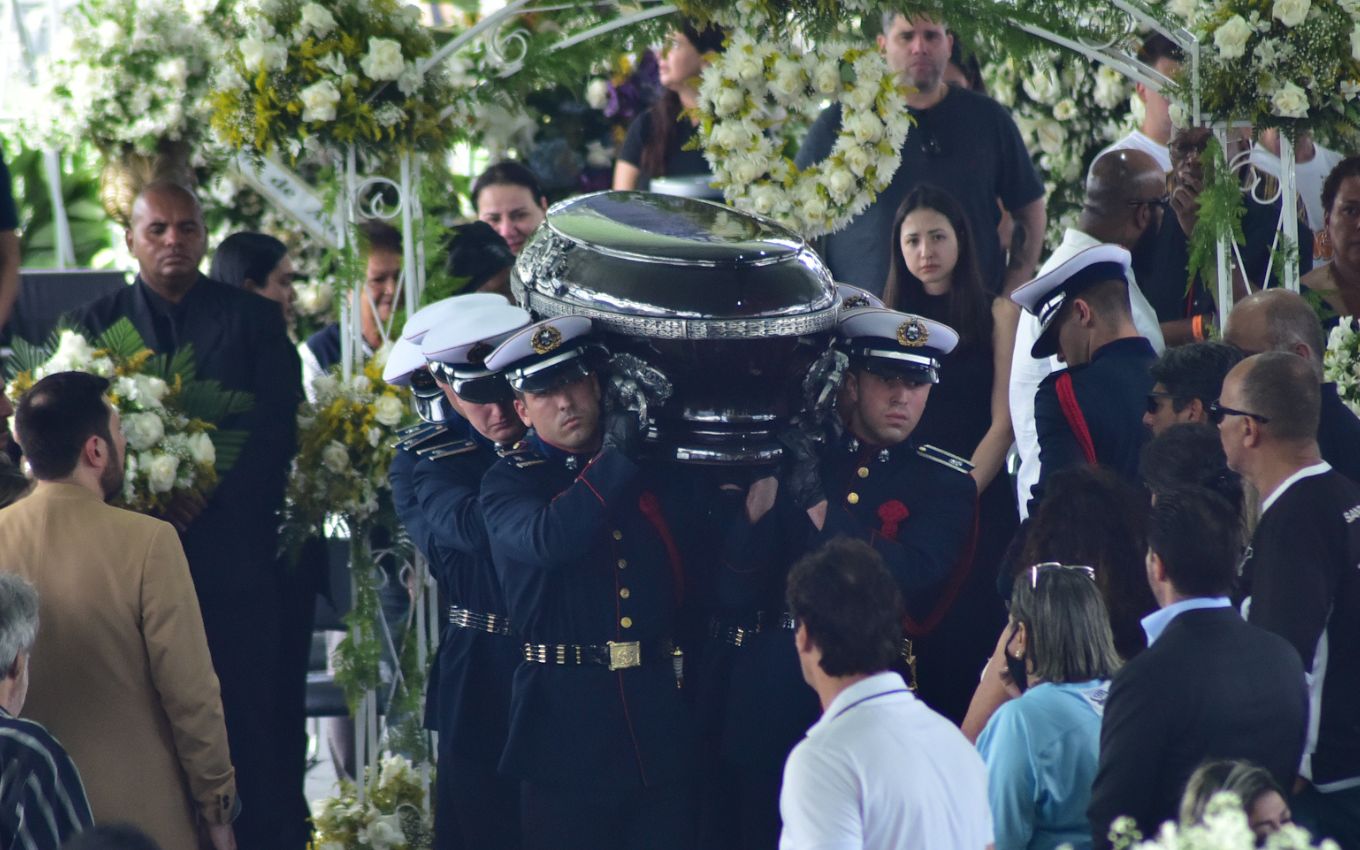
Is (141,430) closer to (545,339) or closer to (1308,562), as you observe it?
(545,339)

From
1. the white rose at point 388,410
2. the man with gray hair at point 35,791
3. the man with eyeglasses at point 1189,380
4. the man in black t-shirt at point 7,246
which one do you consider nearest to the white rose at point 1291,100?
the man with eyeglasses at point 1189,380

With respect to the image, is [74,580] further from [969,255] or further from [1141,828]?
[969,255]

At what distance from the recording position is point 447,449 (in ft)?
16.2

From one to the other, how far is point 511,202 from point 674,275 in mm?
2732

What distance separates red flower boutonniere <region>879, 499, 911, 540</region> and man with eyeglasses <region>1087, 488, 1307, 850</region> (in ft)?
3.68

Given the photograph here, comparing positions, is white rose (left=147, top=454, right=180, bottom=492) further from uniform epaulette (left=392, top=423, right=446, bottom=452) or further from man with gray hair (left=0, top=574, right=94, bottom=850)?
man with gray hair (left=0, top=574, right=94, bottom=850)

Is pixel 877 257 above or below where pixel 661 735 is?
above

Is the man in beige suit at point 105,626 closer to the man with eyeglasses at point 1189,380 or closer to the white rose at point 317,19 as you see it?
the white rose at point 317,19

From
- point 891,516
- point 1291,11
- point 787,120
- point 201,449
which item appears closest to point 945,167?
point 787,120

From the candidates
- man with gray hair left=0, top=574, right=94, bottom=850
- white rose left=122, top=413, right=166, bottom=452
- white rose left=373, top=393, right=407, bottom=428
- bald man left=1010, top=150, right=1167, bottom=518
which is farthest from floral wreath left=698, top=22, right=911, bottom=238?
man with gray hair left=0, top=574, right=94, bottom=850

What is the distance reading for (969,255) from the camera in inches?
227

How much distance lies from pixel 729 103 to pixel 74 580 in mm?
2464

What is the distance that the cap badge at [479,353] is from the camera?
4703 millimetres

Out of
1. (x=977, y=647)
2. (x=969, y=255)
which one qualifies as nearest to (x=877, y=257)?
(x=969, y=255)
